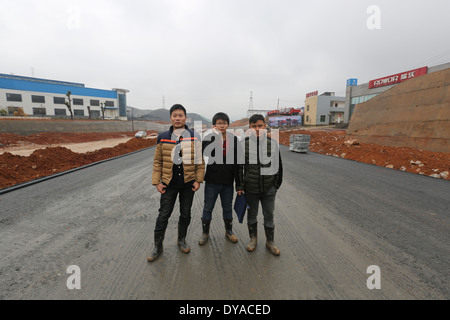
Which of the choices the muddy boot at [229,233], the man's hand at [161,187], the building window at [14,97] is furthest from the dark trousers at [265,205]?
the building window at [14,97]

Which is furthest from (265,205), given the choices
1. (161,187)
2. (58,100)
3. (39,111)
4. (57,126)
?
(58,100)

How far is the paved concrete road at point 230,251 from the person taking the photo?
2.10 meters

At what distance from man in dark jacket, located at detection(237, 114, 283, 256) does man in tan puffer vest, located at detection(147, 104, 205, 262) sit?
2.35ft

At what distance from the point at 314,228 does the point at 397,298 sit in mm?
1489

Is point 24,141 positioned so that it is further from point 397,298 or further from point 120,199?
point 397,298

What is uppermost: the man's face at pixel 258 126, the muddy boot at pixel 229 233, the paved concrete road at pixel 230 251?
the man's face at pixel 258 126

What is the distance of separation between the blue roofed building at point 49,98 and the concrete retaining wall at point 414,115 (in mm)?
51990

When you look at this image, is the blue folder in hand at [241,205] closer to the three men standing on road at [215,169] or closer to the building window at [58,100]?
the three men standing on road at [215,169]

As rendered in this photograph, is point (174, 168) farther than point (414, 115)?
No

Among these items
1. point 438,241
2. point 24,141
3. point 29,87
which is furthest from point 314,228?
point 29,87

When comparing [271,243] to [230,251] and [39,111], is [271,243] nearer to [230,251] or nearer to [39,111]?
[230,251]

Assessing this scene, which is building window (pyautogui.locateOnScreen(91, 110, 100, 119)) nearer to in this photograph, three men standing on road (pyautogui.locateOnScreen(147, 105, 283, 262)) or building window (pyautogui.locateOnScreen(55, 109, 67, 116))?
building window (pyautogui.locateOnScreen(55, 109, 67, 116))

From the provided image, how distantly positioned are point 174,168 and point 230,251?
143 centimetres

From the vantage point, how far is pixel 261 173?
2.67 meters
